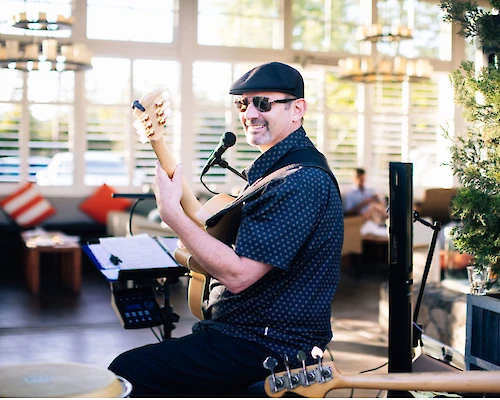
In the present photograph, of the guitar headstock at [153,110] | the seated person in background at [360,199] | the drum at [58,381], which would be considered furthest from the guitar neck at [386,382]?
the seated person in background at [360,199]

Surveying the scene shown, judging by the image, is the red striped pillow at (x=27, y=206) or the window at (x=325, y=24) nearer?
the red striped pillow at (x=27, y=206)

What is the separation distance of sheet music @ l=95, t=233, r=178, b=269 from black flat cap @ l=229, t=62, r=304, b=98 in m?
1.02

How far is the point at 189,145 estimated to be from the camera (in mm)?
10453

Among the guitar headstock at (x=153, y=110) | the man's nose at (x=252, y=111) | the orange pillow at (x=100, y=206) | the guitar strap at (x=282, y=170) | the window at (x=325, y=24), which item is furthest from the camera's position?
the window at (x=325, y=24)

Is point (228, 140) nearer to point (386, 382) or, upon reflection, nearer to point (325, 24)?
point (386, 382)

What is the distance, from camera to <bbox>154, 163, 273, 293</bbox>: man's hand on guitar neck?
196 centimetres

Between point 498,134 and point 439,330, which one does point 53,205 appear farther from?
point 498,134

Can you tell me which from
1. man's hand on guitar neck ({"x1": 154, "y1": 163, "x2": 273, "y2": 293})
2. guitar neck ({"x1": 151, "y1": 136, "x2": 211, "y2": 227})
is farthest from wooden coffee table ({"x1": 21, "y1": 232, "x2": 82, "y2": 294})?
man's hand on guitar neck ({"x1": 154, "y1": 163, "x2": 273, "y2": 293})

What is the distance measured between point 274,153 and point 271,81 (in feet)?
0.72

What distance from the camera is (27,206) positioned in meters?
9.30

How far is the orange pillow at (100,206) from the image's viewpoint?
970 centimetres

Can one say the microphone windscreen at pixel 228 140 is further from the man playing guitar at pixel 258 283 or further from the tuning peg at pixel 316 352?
the tuning peg at pixel 316 352

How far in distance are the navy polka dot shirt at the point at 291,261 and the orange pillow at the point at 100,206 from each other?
7.70 meters

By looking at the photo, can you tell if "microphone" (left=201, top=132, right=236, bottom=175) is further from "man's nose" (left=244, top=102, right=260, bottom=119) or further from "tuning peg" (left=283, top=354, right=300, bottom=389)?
"tuning peg" (left=283, top=354, right=300, bottom=389)
